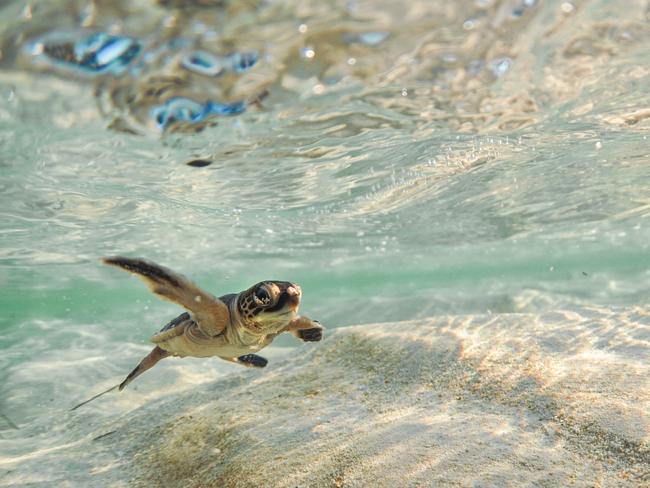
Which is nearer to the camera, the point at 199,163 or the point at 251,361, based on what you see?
the point at 251,361

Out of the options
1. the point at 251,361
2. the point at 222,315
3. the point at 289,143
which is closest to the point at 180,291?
the point at 222,315

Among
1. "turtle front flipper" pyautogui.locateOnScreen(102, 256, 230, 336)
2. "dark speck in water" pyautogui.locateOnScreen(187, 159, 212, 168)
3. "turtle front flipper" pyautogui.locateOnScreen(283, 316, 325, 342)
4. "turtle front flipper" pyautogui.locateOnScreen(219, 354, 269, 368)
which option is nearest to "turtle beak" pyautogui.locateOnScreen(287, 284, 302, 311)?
"turtle front flipper" pyautogui.locateOnScreen(102, 256, 230, 336)

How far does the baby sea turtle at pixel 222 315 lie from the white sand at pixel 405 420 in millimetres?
715

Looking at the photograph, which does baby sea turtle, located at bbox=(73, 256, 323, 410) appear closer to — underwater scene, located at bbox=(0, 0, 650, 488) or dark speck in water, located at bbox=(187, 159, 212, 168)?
underwater scene, located at bbox=(0, 0, 650, 488)

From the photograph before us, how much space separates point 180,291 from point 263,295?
81cm

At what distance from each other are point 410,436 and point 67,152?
26.8ft

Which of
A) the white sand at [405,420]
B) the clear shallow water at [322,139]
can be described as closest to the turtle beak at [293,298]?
the white sand at [405,420]

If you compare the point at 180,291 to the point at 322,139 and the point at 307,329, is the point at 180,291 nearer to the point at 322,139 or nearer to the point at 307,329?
the point at 307,329

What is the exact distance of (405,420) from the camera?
366 centimetres

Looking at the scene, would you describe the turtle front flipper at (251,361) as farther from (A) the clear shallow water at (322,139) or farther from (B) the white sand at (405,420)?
(A) the clear shallow water at (322,139)

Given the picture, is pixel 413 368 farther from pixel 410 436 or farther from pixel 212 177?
pixel 212 177

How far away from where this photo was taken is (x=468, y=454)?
2957 mm

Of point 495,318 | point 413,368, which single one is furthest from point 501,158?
point 413,368

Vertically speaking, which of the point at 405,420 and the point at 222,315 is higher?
the point at 222,315
